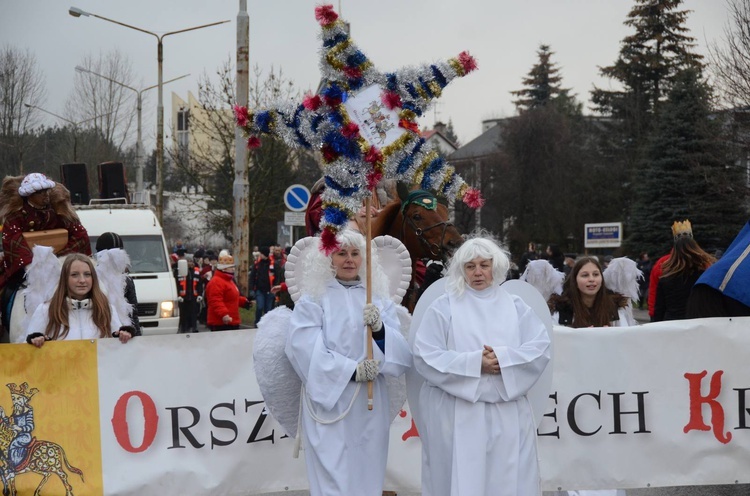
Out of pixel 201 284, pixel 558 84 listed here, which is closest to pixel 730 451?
pixel 201 284

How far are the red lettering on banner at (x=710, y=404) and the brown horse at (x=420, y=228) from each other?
6.84 feet

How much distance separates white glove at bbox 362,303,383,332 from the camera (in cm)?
552

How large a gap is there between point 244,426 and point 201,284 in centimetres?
1711

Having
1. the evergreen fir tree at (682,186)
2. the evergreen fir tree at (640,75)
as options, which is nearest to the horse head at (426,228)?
the evergreen fir tree at (682,186)

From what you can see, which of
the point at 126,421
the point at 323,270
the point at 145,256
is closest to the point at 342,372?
the point at 323,270

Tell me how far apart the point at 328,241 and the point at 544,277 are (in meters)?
3.30

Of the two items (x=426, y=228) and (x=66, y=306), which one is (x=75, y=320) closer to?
(x=66, y=306)

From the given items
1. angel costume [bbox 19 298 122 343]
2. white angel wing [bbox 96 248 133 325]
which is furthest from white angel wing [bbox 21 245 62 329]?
white angel wing [bbox 96 248 133 325]

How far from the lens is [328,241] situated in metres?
5.67

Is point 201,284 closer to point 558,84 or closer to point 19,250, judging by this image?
point 19,250

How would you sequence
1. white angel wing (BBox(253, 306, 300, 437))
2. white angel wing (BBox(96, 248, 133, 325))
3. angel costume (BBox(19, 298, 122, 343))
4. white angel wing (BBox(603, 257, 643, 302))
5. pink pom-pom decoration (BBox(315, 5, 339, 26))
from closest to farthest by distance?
1. pink pom-pom decoration (BBox(315, 5, 339, 26))
2. white angel wing (BBox(253, 306, 300, 437))
3. angel costume (BBox(19, 298, 122, 343))
4. white angel wing (BBox(96, 248, 133, 325))
5. white angel wing (BBox(603, 257, 643, 302))

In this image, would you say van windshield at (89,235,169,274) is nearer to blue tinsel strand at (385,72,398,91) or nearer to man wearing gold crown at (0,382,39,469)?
man wearing gold crown at (0,382,39,469)

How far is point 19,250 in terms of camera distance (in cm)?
835

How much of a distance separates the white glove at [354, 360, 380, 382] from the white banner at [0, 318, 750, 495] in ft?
6.89
